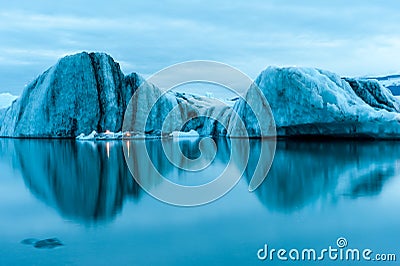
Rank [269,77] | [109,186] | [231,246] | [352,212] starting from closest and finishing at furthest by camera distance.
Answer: [231,246] < [352,212] < [109,186] < [269,77]

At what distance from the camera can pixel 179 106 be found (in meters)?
32.4

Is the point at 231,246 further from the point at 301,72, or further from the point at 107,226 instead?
the point at 301,72

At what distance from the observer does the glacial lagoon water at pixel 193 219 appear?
3.51 metres

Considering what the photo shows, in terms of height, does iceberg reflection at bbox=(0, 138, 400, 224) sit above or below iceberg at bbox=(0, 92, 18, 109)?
below

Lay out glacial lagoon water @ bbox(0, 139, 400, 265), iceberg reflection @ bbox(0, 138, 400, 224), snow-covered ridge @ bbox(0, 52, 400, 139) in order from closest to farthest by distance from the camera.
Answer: glacial lagoon water @ bbox(0, 139, 400, 265), iceberg reflection @ bbox(0, 138, 400, 224), snow-covered ridge @ bbox(0, 52, 400, 139)

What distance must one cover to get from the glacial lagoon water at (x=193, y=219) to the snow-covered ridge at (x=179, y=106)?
27.3 ft

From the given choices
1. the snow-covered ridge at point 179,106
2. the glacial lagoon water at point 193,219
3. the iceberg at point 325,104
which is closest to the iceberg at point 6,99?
the snow-covered ridge at point 179,106

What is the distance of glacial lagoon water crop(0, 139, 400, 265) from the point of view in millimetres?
3510

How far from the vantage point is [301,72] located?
1688cm

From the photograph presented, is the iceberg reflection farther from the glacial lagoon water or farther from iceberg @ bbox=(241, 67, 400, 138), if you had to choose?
iceberg @ bbox=(241, 67, 400, 138)

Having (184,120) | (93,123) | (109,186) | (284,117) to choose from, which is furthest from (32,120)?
(109,186)

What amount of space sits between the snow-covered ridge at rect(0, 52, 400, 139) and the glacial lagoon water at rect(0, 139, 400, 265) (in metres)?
8.31

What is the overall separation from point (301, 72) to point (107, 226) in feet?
45.2

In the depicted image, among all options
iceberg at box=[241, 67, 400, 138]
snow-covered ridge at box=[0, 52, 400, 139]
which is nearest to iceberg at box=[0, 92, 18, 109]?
snow-covered ridge at box=[0, 52, 400, 139]
